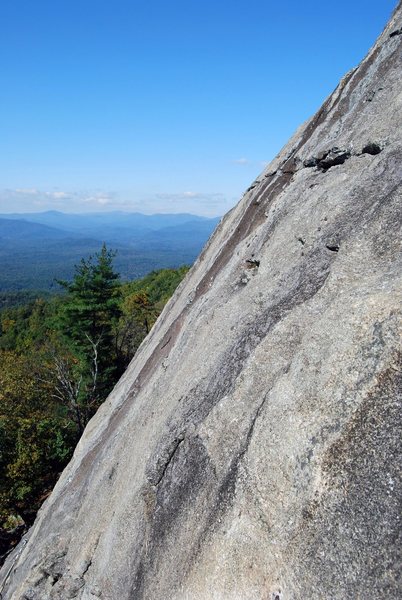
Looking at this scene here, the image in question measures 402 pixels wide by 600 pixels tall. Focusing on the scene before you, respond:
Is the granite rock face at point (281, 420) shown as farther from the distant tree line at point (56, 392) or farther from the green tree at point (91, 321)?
the green tree at point (91, 321)

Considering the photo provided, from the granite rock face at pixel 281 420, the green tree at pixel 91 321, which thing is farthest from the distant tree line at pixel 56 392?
the granite rock face at pixel 281 420

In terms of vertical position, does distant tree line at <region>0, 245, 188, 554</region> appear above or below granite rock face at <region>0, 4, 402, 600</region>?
below

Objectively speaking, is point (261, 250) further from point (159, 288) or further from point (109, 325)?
point (159, 288)

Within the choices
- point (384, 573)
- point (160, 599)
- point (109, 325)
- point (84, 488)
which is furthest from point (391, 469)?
point (109, 325)

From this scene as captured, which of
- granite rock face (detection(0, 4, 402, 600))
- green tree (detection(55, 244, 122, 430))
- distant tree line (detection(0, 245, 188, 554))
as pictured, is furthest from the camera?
green tree (detection(55, 244, 122, 430))

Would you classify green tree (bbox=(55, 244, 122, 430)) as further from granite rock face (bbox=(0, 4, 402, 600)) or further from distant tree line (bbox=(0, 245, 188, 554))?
granite rock face (bbox=(0, 4, 402, 600))

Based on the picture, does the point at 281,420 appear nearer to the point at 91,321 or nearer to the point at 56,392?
the point at 91,321

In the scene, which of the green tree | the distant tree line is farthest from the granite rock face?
the green tree

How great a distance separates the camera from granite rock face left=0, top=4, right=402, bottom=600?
224 inches

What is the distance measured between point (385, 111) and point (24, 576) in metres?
16.3

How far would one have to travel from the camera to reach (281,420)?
265 inches

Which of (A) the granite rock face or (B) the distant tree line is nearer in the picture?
(A) the granite rock face

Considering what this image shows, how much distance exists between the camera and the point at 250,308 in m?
9.40

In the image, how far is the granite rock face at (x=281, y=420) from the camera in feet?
A: 18.7
